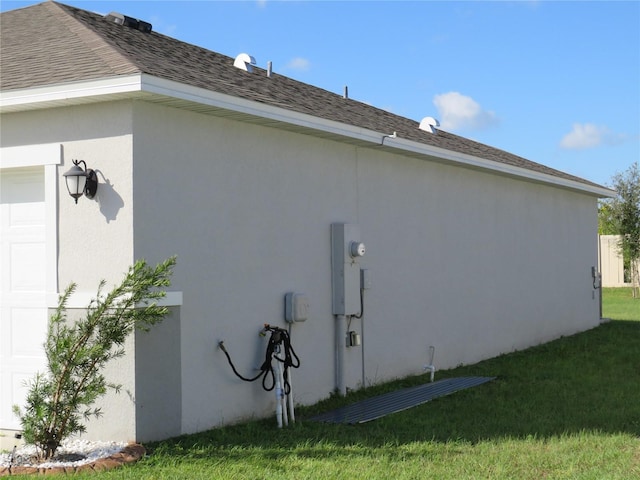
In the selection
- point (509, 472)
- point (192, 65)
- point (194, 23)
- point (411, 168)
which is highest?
point (194, 23)

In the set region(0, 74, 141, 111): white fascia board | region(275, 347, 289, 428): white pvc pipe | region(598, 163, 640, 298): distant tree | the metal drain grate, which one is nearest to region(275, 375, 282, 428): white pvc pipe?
region(275, 347, 289, 428): white pvc pipe

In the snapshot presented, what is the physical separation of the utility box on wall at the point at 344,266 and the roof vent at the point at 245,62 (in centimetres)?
263

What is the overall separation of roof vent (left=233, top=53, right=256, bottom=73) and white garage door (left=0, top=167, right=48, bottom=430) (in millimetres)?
4001

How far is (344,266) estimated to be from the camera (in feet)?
32.3

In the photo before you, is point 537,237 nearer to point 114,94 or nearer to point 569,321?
point 569,321

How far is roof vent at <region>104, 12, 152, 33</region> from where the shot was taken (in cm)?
984

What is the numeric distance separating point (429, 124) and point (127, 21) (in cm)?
650

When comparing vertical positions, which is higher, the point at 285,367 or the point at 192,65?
the point at 192,65

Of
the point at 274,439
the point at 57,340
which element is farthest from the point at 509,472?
the point at 57,340

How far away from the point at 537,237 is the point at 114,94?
1047cm

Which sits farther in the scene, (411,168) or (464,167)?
(464,167)

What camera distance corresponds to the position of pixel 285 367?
8.52m

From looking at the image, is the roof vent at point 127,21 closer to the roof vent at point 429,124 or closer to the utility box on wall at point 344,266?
the utility box on wall at point 344,266

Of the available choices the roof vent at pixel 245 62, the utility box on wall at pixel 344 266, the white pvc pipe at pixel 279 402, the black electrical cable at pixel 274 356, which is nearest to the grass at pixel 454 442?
the white pvc pipe at pixel 279 402
